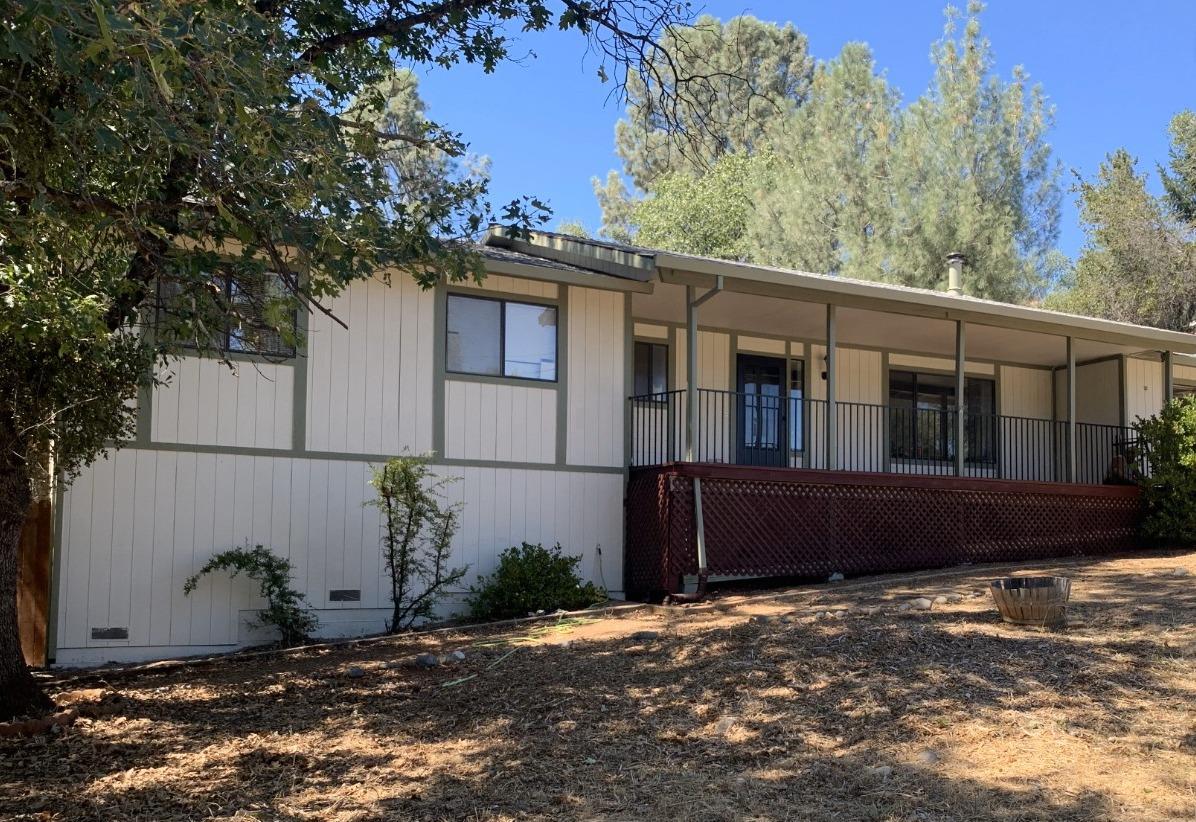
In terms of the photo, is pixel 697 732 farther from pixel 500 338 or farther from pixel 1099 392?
pixel 1099 392

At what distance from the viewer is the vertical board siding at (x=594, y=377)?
43.4 ft

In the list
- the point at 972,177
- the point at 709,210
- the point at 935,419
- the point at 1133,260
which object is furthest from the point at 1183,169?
the point at 935,419

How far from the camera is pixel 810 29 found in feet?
133

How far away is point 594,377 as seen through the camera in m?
13.4

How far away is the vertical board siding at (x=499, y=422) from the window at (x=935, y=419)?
259 inches

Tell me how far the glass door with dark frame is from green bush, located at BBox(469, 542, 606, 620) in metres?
4.25

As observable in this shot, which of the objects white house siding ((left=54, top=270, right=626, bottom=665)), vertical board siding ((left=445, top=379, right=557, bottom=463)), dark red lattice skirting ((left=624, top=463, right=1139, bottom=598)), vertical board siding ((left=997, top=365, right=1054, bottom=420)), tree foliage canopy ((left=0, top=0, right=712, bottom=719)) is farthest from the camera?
vertical board siding ((left=997, top=365, right=1054, bottom=420))

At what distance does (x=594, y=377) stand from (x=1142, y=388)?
10101mm

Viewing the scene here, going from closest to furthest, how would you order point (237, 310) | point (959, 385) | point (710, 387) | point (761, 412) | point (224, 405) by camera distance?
1. point (237, 310)
2. point (224, 405)
3. point (959, 385)
4. point (710, 387)
5. point (761, 412)

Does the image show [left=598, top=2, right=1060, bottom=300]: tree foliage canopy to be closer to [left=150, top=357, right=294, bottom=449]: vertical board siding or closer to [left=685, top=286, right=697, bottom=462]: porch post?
[left=685, top=286, right=697, bottom=462]: porch post

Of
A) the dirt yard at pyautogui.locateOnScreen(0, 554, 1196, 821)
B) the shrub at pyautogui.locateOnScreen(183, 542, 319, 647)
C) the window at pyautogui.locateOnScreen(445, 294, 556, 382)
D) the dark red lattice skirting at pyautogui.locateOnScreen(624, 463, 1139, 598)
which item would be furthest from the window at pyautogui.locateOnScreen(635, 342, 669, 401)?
the dirt yard at pyautogui.locateOnScreen(0, 554, 1196, 821)

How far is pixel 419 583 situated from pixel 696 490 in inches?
126

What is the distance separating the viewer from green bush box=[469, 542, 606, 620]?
469 inches

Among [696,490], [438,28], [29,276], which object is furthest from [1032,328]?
[29,276]
